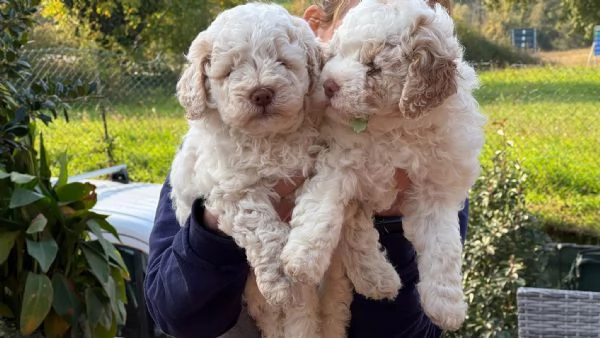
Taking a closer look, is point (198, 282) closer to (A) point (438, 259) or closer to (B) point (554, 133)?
(A) point (438, 259)

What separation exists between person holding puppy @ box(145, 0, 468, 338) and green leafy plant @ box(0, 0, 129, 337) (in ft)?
4.74

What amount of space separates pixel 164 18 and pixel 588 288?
8196 millimetres

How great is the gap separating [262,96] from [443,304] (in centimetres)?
72

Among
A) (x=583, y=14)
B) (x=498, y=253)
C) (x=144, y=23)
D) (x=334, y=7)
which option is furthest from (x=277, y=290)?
(x=144, y=23)

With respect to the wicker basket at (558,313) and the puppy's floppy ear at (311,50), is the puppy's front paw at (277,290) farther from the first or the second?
the wicker basket at (558,313)

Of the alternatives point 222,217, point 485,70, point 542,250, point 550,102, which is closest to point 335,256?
point 222,217

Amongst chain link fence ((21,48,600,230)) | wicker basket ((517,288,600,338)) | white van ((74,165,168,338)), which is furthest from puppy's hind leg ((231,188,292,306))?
chain link fence ((21,48,600,230))

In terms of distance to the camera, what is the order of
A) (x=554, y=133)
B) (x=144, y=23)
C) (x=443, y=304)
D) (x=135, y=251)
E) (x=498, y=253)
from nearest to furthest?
1. (x=443, y=304)
2. (x=135, y=251)
3. (x=498, y=253)
4. (x=554, y=133)
5. (x=144, y=23)

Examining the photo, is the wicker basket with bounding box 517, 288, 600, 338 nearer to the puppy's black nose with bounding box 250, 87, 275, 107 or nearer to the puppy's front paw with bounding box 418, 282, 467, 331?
the puppy's front paw with bounding box 418, 282, 467, 331

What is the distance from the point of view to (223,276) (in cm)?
241

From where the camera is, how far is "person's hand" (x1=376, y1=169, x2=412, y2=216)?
2.42 meters

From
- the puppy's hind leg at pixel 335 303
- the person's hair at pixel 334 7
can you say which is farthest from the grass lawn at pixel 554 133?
the puppy's hind leg at pixel 335 303

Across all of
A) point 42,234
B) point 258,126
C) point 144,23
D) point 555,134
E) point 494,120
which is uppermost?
point 258,126

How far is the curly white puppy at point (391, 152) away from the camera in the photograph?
2.27 metres
